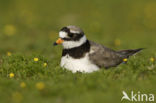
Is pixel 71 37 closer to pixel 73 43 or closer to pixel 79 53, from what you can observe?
pixel 73 43

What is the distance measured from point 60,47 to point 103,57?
4720 mm

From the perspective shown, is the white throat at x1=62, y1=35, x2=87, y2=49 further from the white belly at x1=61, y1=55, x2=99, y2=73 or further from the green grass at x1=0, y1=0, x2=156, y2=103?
the green grass at x1=0, y1=0, x2=156, y2=103

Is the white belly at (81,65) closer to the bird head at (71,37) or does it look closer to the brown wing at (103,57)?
the brown wing at (103,57)

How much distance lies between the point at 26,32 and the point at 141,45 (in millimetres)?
7298

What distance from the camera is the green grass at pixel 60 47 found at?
817 centimetres

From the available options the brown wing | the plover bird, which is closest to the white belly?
the plover bird

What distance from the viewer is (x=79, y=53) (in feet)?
32.6

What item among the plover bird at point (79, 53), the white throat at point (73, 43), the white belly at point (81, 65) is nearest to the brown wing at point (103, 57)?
the plover bird at point (79, 53)

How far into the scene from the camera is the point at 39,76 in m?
9.52

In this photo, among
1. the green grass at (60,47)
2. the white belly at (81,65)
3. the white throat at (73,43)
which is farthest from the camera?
the white throat at (73,43)

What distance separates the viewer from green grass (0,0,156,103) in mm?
8172

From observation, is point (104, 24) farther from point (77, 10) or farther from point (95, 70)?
point (95, 70)

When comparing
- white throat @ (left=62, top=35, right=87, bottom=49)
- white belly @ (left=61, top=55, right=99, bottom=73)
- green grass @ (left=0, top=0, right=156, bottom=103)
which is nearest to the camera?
green grass @ (left=0, top=0, right=156, bottom=103)

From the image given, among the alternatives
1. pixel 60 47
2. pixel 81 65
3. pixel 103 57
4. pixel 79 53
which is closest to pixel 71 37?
pixel 79 53
